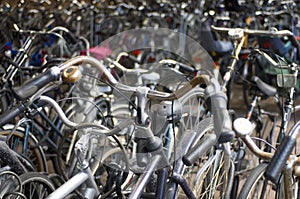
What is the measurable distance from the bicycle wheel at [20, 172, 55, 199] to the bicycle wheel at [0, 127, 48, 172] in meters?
0.34

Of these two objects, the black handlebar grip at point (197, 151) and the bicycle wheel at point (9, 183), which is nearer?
the black handlebar grip at point (197, 151)

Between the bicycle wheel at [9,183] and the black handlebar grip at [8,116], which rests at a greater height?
the black handlebar grip at [8,116]

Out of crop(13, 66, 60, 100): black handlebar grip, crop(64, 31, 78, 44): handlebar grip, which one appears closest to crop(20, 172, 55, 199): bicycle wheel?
crop(13, 66, 60, 100): black handlebar grip

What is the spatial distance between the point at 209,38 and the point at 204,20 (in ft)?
5.09

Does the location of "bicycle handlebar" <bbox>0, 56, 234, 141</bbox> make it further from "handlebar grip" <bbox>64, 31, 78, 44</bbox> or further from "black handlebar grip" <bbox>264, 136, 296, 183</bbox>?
"handlebar grip" <bbox>64, 31, 78, 44</bbox>

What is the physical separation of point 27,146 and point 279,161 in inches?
90.8

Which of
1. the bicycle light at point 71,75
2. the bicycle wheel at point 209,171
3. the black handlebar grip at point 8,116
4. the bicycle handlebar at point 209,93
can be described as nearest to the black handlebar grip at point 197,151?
the bicycle handlebar at point 209,93

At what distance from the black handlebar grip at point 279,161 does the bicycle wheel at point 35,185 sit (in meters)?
1.61

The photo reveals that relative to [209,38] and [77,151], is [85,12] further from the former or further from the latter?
[77,151]

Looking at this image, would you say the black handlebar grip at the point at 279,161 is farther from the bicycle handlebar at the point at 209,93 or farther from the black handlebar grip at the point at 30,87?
the black handlebar grip at the point at 30,87

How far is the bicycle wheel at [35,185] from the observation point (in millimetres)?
2787

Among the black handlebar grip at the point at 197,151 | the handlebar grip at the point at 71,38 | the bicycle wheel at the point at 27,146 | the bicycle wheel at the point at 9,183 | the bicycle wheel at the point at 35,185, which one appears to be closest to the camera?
the black handlebar grip at the point at 197,151

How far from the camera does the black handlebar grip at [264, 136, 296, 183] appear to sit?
65.3 inches

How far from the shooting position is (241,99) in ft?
24.0
